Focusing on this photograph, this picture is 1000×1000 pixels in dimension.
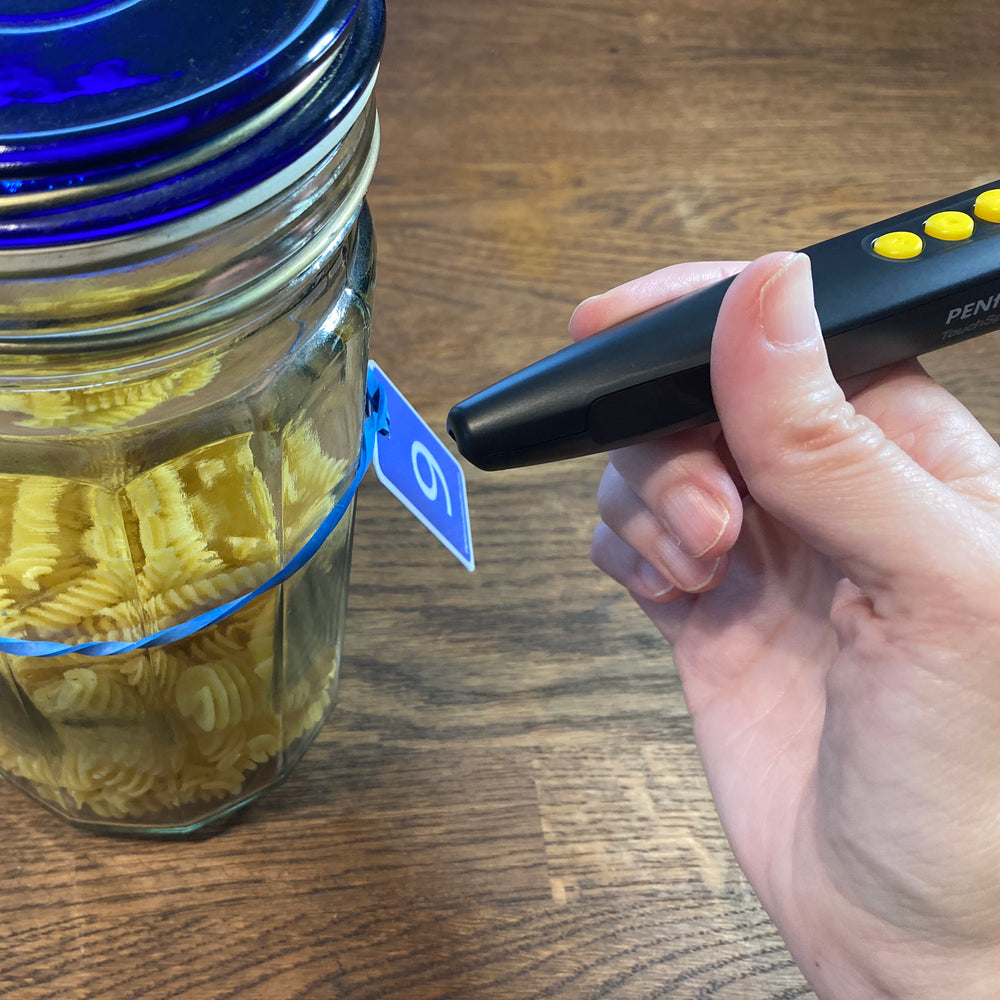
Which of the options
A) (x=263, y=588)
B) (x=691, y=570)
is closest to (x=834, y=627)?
(x=691, y=570)

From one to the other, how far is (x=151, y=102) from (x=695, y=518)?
0.22 metres

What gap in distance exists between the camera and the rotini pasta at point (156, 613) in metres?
0.29

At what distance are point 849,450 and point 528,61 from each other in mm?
471

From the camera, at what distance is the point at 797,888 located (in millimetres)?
369

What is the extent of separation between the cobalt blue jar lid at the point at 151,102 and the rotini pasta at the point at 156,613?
0.21 feet

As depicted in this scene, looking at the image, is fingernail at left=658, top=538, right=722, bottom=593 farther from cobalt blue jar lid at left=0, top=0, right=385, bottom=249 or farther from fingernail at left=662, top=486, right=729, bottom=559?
cobalt blue jar lid at left=0, top=0, right=385, bottom=249

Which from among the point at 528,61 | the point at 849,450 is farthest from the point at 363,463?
the point at 528,61

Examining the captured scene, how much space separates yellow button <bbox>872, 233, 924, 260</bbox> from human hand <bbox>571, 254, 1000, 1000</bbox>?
46 mm

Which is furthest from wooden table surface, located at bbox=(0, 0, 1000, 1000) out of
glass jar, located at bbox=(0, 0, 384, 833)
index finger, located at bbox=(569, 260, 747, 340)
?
index finger, located at bbox=(569, 260, 747, 340)

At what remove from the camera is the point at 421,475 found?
0.39 metres

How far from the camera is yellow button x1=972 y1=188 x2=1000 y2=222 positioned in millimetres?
326

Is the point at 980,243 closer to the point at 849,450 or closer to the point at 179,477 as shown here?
the point at 849,450

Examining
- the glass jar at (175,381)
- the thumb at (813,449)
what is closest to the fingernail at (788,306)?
the thumb at (813,449)

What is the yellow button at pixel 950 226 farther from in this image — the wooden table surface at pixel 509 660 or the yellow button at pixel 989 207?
the wooden table surface at pixel 509 660
